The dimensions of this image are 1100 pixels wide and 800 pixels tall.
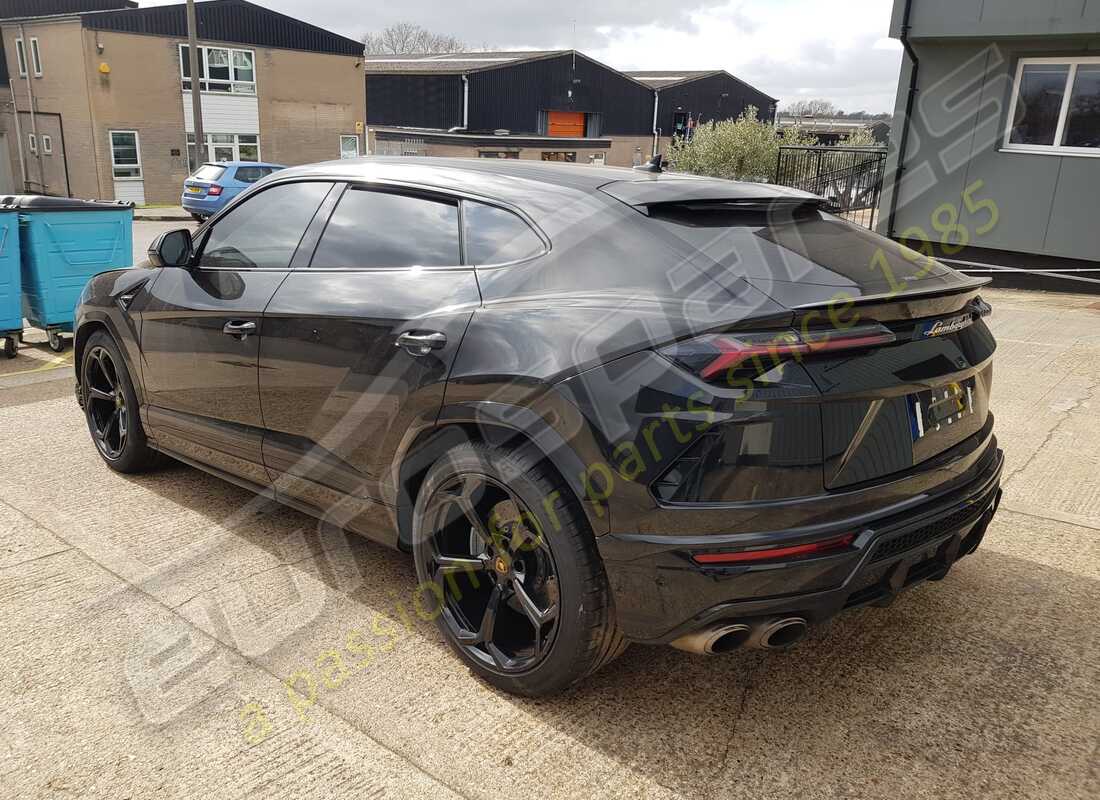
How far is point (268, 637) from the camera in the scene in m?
3.06

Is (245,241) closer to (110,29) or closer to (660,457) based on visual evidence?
(660,457)

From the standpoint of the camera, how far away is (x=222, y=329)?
3645 millimetres

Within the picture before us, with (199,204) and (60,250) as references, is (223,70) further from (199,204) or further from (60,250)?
(60,250)

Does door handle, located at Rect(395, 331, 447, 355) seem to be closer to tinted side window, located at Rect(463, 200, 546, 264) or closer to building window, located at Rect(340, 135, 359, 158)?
tinted side window, located at Rect(463, 200, 546, 264)

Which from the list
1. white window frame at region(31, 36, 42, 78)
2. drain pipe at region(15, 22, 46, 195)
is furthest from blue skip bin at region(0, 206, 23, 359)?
white window frame at region(31, 36, 42, 78)

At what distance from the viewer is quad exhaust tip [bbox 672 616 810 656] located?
2311 mm

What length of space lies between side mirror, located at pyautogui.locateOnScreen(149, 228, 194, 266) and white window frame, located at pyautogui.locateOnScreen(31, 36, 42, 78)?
124 ft

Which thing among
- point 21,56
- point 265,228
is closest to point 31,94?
point 21,56

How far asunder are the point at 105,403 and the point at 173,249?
1.33 m

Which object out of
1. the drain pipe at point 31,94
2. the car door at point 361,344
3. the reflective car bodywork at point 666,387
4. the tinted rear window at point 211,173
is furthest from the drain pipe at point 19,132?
the reflective car bodywork at point 666,387

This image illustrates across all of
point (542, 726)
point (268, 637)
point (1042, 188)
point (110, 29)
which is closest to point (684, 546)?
point (542, 726)

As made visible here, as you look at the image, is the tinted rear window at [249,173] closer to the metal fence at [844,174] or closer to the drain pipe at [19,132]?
the metal fence at [844,174]

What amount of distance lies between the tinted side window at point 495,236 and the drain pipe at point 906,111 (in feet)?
34.8

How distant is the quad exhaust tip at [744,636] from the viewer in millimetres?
2311
